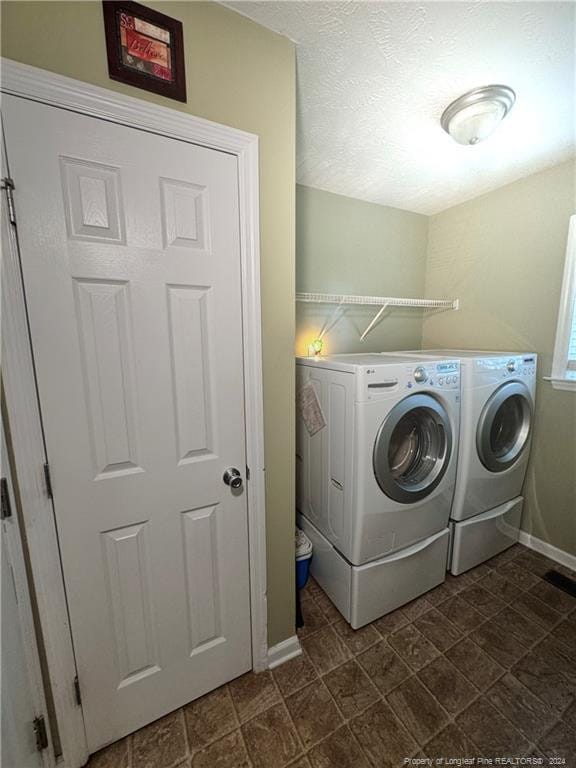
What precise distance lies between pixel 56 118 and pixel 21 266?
40cm

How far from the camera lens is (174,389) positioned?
3.23 ft

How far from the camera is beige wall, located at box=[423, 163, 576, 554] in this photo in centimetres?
178

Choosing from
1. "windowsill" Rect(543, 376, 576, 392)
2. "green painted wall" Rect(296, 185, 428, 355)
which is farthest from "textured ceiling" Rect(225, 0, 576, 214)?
"windowsill" Rect(543, 376, 576, 392)

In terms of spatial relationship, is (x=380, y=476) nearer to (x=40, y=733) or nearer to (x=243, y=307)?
(x=243, y=307)

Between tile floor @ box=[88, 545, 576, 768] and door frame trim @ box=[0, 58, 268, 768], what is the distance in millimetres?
208

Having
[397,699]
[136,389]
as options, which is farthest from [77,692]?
[397,699]

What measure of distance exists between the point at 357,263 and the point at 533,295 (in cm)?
117

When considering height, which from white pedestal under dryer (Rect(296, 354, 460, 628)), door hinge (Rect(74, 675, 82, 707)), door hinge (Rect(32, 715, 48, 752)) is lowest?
door hinge (Rect(32, 715, 48, 752))

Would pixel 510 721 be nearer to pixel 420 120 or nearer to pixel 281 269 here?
pixel 281 269

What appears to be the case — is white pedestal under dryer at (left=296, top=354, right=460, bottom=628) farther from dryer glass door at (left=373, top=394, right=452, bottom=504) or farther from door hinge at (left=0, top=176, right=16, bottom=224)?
door hinge at (left=0, top=176, right=16, bottom=224)

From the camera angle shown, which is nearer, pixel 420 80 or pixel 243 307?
pixel 243 307

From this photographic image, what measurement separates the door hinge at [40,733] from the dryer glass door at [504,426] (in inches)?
82.7

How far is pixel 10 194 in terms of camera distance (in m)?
0.74

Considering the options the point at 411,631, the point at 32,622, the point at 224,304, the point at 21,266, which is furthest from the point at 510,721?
the point at 21,266
